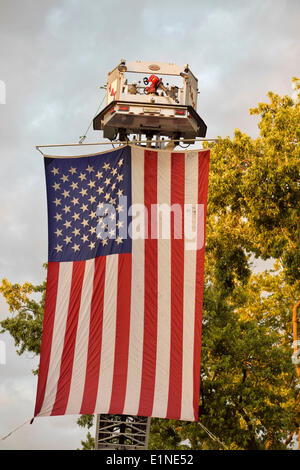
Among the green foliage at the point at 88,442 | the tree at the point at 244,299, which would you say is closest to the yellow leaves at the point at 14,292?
the tree at the point at 244,299

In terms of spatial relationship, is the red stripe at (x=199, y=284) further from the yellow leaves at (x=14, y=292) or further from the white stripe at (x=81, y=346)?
the yellow leaves at (x=14, y=292)

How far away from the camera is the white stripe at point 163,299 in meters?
13.8

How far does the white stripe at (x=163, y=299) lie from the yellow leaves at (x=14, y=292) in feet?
52.7

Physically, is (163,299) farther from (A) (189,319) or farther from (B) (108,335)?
(B) (108,335)

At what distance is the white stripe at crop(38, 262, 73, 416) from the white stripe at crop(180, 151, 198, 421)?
105 inches

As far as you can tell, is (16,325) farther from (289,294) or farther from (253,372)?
(289,294)

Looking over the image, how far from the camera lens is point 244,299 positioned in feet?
96.0

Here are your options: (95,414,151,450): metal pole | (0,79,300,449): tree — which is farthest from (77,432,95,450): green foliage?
(95,414,151,450): metal pole

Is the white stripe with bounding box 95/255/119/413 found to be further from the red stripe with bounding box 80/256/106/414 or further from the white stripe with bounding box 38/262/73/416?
the white stripe with bounding box 38/262/73/416

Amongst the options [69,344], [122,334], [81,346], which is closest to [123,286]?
[122,334]

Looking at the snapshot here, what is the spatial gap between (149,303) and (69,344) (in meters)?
1.98

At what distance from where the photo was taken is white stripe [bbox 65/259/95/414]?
13.8 m

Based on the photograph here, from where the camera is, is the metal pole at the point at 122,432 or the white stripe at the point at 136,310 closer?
the white stripe at the point at 136,310

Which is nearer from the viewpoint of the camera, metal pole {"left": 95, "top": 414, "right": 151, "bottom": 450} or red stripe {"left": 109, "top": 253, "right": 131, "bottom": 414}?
red stripe {"left": 109, "top": 253, "right": 131, "bottom": 414}
